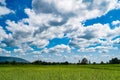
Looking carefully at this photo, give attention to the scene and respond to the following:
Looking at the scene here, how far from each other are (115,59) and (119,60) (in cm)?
455

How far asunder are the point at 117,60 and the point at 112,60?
13.8 feet

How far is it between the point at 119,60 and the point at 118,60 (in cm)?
111

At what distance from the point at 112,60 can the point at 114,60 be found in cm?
162

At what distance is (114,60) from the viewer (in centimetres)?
16300

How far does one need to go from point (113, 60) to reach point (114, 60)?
1032mm

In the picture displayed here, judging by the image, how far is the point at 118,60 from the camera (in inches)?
6299

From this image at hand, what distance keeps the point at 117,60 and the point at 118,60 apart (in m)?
1.21

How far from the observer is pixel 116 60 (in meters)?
162

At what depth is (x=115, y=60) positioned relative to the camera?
162m

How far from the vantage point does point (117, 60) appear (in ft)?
529

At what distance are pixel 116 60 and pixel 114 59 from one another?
90.9 inches

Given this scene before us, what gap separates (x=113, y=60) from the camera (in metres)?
164
